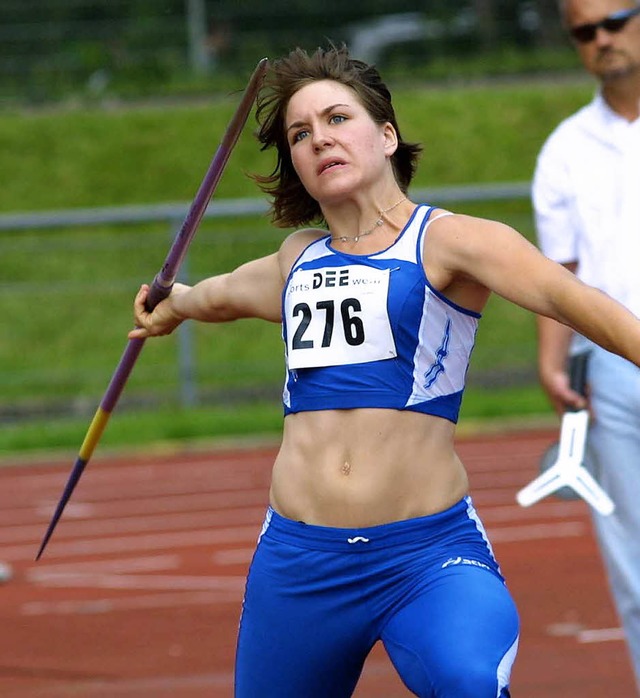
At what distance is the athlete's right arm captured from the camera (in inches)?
155

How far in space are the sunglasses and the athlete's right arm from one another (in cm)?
139

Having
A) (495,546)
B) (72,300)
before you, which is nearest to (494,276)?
(495,546)

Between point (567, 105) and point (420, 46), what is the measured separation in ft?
8.84

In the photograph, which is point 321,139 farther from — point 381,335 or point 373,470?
point 373,470

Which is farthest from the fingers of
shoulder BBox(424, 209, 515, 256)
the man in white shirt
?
the man in white shirt

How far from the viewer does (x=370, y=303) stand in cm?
353

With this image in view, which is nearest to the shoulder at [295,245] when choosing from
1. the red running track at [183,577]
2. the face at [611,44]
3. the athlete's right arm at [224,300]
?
the athlete's right arm at [224,300]

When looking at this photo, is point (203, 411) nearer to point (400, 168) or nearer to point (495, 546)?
point (495, 546)

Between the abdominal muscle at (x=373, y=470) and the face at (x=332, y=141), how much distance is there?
53 centimetres

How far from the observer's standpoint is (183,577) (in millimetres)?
7680

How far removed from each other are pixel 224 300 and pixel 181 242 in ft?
0.63

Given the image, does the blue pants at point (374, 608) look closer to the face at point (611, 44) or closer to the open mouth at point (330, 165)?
the open mouth at point (330, 165)

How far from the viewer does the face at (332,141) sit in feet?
11.9

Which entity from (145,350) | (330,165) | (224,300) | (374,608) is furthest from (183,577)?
(145,350)
